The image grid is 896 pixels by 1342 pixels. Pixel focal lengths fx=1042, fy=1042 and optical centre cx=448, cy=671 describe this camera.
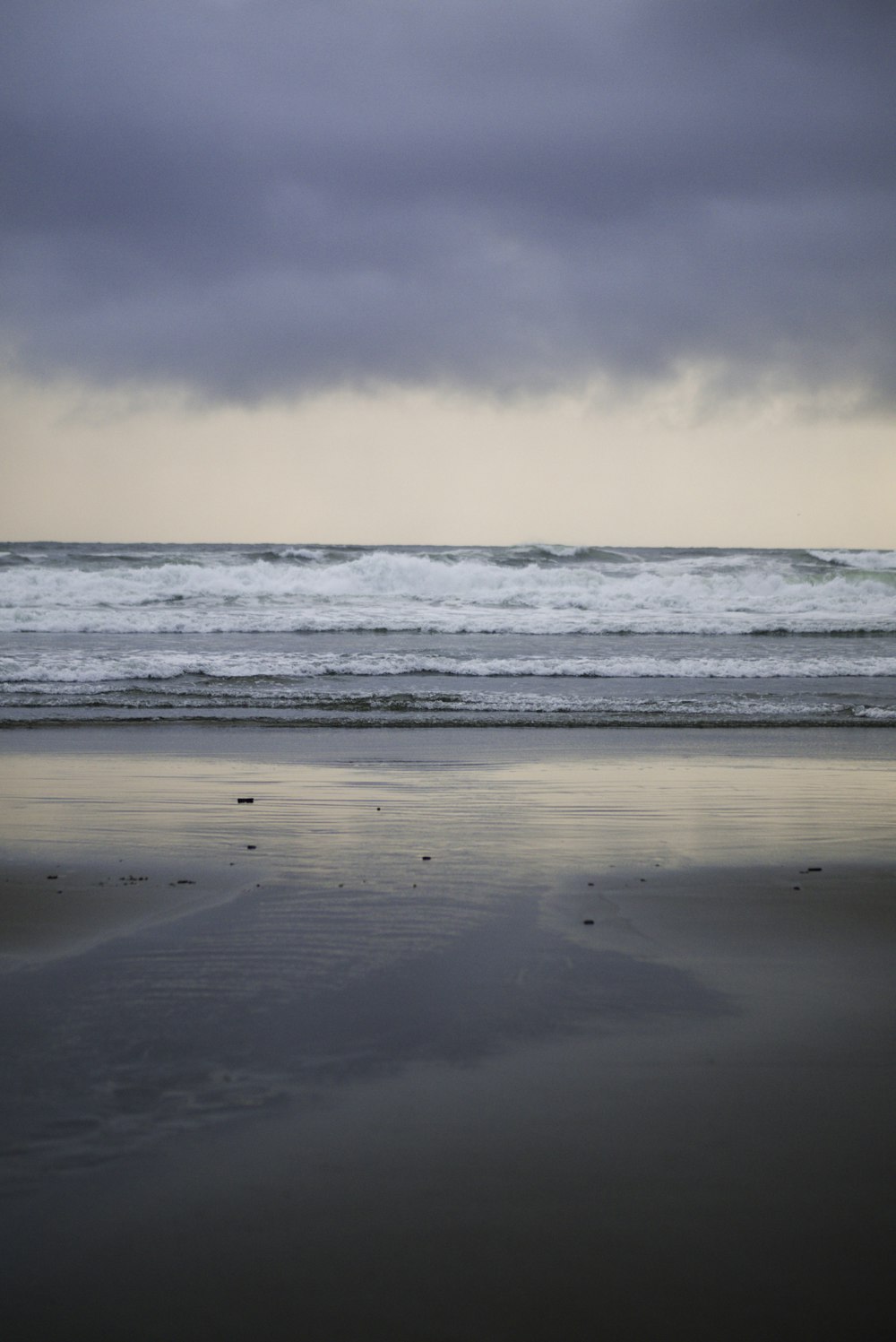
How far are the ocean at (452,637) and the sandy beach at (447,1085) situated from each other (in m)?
5.36

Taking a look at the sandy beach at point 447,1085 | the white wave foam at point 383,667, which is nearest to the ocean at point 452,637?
the white wave foam at point 383,667

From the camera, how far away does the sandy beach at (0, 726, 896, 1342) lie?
1750 millimetres

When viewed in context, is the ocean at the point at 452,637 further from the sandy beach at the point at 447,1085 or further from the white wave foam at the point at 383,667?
the sandy beach at the point at 447,1085

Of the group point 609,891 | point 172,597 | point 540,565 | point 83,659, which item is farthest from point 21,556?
point 609,891

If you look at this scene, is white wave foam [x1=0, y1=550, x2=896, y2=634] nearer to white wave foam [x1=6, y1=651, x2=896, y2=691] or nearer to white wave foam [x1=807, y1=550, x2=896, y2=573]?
white wave foam [x1=807, y1=550, x2=896, y2=573]

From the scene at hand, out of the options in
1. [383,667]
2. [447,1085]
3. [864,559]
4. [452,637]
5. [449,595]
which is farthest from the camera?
[864,559]

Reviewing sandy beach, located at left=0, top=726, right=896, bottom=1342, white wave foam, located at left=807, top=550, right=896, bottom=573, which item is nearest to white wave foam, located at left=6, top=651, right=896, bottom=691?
sandy beach, located at left=0, top=726, right=896, bottom=1342

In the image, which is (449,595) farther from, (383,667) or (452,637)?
(383,667)

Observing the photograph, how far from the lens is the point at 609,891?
418 centimetres

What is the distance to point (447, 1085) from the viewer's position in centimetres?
242

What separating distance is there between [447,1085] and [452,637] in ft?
56.5

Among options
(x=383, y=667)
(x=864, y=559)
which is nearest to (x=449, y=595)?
(x=383, y=667)

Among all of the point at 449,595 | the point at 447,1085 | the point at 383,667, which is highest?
the point at 449,595

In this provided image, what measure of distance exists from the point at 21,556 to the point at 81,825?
31.5 metres
